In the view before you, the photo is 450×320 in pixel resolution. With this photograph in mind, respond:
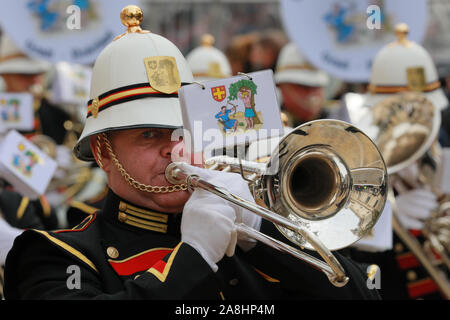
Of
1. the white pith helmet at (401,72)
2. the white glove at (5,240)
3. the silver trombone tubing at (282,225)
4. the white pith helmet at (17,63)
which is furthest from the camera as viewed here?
the white pith helmet at (17,63)

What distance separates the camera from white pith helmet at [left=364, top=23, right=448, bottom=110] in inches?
218

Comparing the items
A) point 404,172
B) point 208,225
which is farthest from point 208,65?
point 208,225

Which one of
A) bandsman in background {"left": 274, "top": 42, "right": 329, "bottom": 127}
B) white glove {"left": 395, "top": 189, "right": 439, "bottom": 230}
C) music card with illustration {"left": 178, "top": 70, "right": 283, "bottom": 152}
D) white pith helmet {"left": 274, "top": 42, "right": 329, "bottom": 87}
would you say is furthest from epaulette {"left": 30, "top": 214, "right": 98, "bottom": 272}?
white pith helmet {"left": 274, "top": 42, "right": 329, "bottom": 87}

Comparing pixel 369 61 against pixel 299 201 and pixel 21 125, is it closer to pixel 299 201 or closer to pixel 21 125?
pixel 21 125

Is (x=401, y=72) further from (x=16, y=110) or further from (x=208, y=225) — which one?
(x=208, y=225)

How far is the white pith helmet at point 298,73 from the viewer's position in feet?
25.8

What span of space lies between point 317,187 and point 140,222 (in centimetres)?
67

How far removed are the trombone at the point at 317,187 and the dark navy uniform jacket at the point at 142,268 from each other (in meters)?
0.26

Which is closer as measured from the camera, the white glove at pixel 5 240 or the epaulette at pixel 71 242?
the epaulette at pixel 71 242

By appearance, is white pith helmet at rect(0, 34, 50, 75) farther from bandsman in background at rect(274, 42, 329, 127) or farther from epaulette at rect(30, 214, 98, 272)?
epaulette at rect(30, 214, 98, 272)

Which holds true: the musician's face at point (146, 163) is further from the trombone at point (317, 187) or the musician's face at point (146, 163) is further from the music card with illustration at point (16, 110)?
the music card with illustration at point (16, 110)

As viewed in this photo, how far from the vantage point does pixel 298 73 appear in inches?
312

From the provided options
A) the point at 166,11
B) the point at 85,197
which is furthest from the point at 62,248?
the point at 166,11

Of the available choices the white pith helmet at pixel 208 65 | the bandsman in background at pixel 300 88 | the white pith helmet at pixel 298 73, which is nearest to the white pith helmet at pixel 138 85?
the white pith helmet at pixel 208 65
